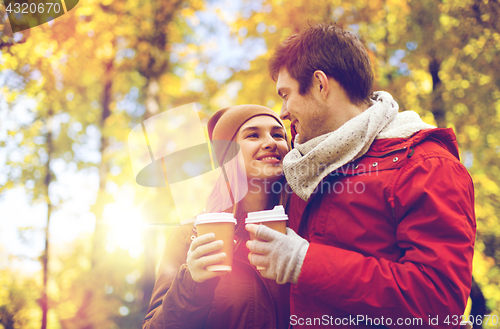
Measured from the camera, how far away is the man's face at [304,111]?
1.91 meters

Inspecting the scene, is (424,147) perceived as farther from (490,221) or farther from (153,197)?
(153,197)

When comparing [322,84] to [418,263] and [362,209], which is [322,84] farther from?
[418,263]

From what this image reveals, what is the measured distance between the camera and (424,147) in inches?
60.8

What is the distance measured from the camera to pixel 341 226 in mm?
1636

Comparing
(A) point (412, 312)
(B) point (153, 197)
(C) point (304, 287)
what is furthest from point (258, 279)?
(B) point (153, 197)

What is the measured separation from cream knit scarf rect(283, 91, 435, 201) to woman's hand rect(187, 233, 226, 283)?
22.1 inches

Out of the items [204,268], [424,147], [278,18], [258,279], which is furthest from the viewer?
[278,18]

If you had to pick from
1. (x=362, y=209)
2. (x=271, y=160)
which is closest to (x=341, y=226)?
(x=362, y=209)

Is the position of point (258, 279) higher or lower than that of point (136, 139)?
lower

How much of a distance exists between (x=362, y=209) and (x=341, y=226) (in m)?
0.14

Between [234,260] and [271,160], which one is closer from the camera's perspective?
[234,260]

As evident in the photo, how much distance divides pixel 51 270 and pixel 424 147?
7.87 m

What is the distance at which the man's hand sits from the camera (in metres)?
1.43

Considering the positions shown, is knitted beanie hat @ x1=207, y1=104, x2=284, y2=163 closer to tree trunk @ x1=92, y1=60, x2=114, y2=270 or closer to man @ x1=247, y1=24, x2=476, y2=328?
man @ x1=247, y1=24, x2=476, y2=328
